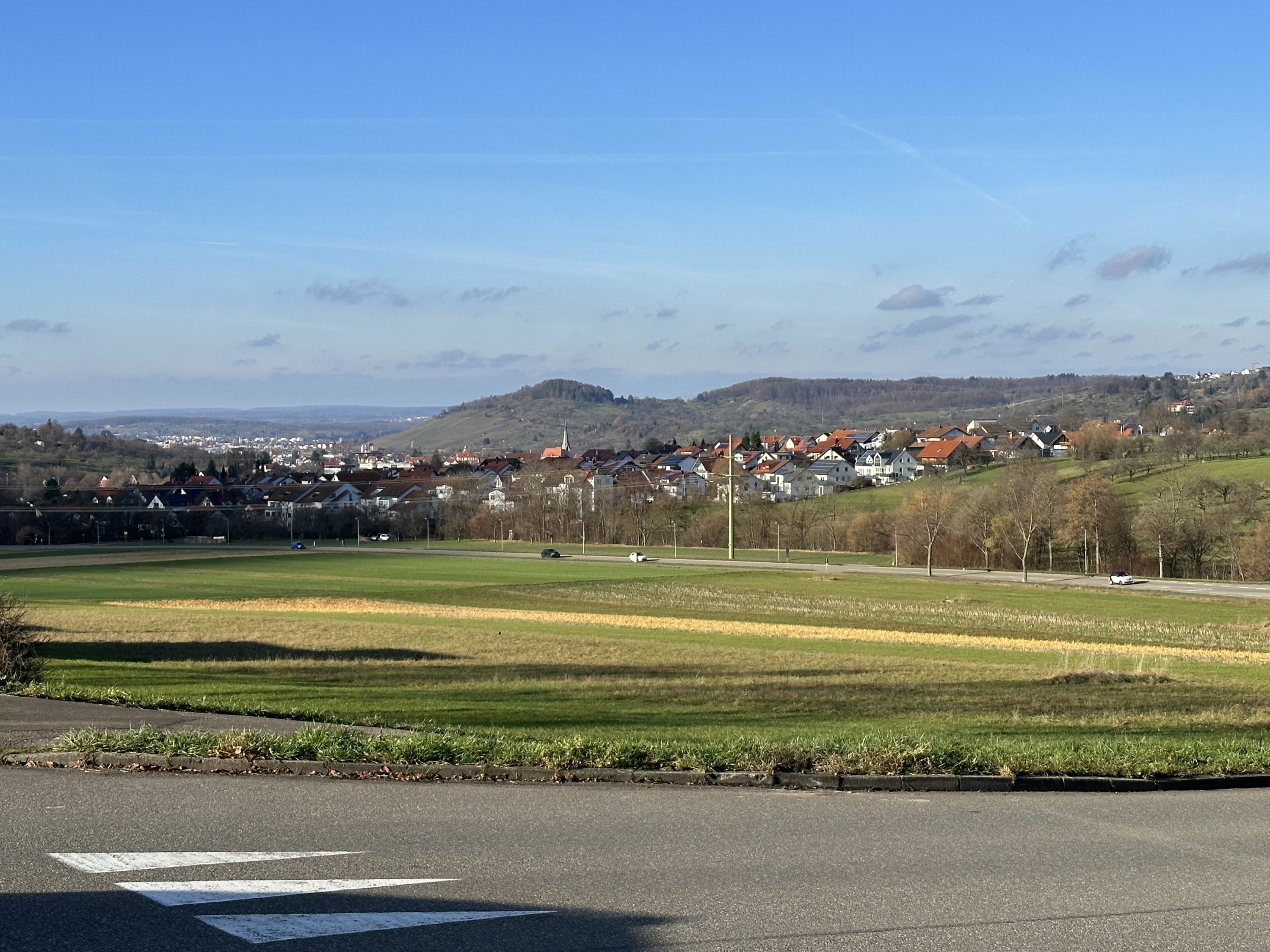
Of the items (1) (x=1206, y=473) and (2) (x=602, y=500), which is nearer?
(1) (x=1206, y=473)

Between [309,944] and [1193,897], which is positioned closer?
[309,944]

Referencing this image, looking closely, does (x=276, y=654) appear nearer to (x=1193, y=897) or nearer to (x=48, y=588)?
(x=1193, y=897)

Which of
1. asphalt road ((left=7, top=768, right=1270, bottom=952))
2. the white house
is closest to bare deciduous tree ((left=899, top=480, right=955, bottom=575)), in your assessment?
the white house

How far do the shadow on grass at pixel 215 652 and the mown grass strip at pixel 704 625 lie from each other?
543 inches

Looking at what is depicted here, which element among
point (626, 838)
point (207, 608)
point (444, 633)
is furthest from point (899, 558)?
point (626, 838)

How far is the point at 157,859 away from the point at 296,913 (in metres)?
1.61

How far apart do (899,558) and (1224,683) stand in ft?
258

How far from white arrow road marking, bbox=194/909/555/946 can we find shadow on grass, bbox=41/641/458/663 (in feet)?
73.1

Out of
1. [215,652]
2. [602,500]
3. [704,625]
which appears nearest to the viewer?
[215,652]

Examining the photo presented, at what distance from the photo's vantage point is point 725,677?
82.7 ft

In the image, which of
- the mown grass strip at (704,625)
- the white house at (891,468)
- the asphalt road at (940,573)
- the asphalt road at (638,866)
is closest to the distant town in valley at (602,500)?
the white house at (891,468)

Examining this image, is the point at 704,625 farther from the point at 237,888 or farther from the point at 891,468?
the point at 891,468

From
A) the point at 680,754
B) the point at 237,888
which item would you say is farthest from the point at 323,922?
the point at 680,754

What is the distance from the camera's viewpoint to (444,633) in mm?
39000
